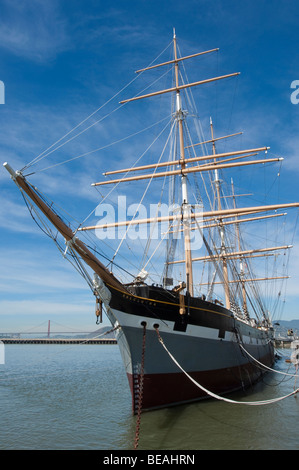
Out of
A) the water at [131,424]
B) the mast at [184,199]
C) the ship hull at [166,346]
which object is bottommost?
the water at [131,424]

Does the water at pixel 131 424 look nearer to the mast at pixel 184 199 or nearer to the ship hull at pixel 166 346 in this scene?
the ship hull at pixel 166 346

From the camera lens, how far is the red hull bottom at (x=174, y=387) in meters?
12.8

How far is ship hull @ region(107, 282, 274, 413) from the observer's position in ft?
41.3

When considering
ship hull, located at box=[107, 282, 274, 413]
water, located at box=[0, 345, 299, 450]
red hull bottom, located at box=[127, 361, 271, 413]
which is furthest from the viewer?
red hull bottom, located at box=[127, 361, 271, 413]

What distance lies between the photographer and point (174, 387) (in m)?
13.4

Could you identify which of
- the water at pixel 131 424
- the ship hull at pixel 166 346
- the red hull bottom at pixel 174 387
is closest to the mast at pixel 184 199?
the ship hull at pixel 166 346

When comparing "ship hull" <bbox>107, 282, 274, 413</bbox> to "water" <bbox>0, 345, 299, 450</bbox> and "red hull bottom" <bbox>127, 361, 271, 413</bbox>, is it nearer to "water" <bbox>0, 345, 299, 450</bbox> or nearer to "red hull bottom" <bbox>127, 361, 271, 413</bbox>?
"red hull bottom" <bbox>127, 361, 271, 413</bbox>

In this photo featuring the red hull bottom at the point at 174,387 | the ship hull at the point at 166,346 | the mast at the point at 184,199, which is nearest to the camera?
the ship hull at the point at 166,346

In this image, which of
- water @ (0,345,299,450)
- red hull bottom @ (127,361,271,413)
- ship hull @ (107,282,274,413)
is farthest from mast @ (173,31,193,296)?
water @ (0,345,299,450)

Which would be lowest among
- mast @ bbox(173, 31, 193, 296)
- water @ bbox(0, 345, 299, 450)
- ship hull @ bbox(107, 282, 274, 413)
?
water @ bbox(0, 345, 299, 450)

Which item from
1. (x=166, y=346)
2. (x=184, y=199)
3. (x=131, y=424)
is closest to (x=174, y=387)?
(x=166, y=346)

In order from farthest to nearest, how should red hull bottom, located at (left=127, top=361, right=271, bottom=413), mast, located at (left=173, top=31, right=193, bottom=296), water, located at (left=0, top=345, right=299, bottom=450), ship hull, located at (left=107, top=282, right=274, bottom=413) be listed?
mast, located at (left=173, top=31, right=193, bottom=296) → red hull bottom, located at (left=127, top=361, right=271, bottom=413) → ship hull, located at (left=107, top=282, right=274, bottom=413) → water, located at (left=0, top=345, right=299, bottom=450)

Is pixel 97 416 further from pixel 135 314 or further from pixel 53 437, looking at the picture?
pixel 135 314
